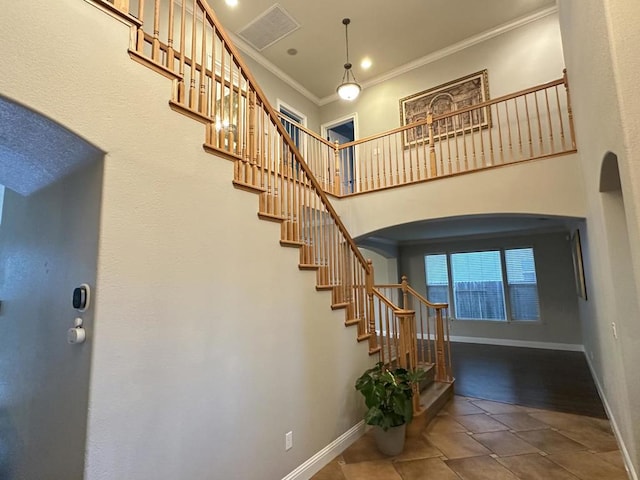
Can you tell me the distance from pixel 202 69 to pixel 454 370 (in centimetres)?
560

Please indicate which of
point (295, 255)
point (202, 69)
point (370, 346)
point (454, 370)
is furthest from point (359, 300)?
point (454, 370)

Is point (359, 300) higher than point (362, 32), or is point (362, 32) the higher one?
point (362, 32)

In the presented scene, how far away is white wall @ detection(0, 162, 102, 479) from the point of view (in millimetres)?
1541

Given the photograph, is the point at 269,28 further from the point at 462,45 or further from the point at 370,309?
the point at 370,309

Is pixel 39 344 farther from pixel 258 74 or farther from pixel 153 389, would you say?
pixel 258 74

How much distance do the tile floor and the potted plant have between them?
0.13 m

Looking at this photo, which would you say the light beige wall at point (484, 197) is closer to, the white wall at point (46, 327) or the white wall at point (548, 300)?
the white wall at point (46, 327)

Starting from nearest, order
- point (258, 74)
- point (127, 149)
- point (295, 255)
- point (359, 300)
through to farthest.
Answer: point (127, 149) < point (295, 255) < point (359, 300) < point (258, 74)

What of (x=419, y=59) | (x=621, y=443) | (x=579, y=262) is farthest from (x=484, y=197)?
(x=419, y=59)

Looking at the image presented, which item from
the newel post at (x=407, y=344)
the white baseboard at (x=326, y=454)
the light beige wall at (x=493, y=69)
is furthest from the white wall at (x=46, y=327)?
the light beige wall at (x=493, y=69)

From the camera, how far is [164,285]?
175 centimetres

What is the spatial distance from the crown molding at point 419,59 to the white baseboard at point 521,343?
243 inches

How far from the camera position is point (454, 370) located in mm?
5453

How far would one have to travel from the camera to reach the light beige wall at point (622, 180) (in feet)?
4.73
